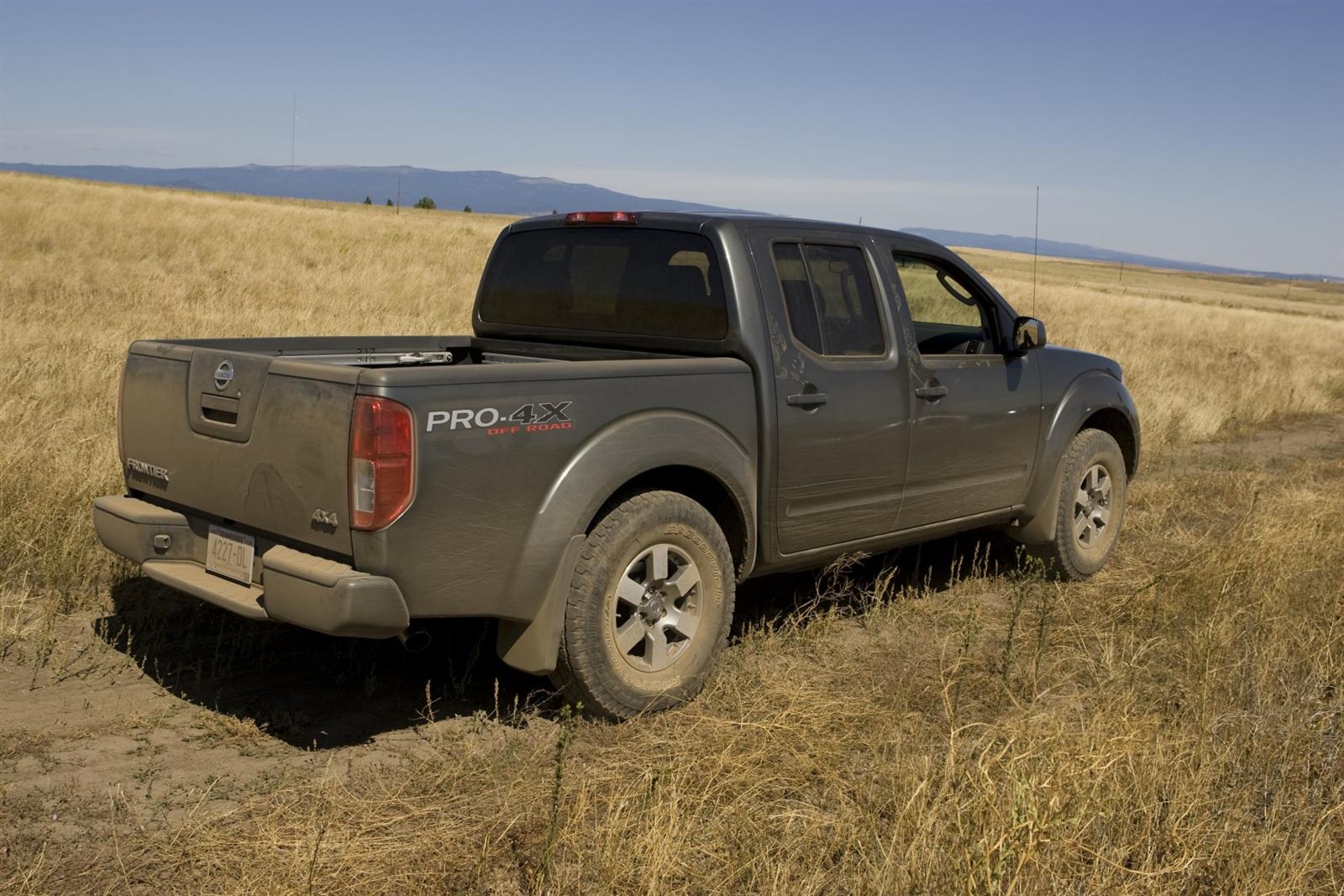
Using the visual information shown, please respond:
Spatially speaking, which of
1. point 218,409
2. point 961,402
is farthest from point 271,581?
point 961,402

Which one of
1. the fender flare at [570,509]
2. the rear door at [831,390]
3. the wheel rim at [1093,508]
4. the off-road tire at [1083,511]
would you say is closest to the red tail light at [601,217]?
the rear door at [831,390]

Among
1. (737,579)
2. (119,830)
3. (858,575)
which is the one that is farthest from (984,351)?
(119,830)

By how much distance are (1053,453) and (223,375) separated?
162 inches

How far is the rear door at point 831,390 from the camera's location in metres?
4.67

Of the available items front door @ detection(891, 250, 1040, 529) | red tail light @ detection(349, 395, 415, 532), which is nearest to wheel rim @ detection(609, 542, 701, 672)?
red tail light @ detection(349, 395, 415, 532)

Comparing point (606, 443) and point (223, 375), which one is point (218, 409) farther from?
point (606, 443)

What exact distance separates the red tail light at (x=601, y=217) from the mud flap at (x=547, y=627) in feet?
5.33

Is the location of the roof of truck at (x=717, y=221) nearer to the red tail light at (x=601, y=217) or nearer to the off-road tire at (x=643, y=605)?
the red tail light at (x=601, y=217)

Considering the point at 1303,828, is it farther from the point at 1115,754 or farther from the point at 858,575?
the point at 858,575

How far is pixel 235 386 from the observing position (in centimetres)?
390

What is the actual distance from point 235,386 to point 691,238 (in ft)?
6.13

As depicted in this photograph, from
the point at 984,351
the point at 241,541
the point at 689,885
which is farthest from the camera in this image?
the point at 984,351

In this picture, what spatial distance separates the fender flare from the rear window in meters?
0.67

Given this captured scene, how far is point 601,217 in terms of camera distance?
5.11 meters
